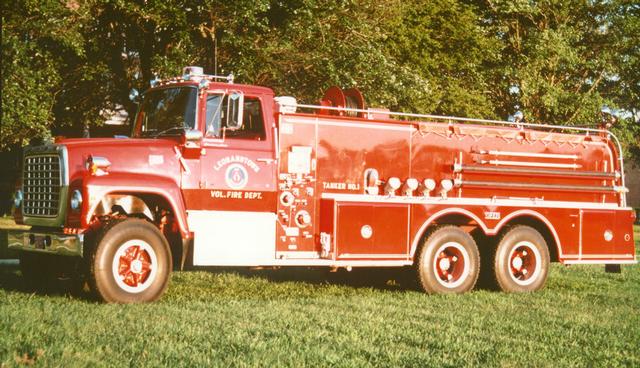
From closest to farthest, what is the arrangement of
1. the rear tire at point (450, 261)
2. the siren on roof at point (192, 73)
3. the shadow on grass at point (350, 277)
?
the siren on roof at point (192, 73) < the rear tire at point (450, 261) < the shadow on grass at point (350, 277)

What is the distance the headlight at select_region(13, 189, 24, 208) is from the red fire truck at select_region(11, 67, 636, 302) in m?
0.04

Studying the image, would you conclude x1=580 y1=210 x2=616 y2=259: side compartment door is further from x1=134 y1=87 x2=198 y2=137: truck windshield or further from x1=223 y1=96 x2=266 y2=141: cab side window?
x1=134 y1=87 x2=198 y2=137: truck windshield

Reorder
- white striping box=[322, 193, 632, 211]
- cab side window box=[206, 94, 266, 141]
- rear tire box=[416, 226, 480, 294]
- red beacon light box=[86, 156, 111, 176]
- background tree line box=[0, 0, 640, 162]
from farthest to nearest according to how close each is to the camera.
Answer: background tree line box=[0, 0, 640, 162] < rear tire box=[416, 226, 480, 294] < white striping box=[322, 193, 632, 211] < cab side window box=[206, 94, 266, 141] < red beacon light box=[86, 156, 111, 176]

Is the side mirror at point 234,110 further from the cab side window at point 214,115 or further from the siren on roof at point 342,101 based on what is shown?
the siren on roof at point 342,101

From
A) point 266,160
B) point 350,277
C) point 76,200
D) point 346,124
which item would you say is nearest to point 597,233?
point 350,277

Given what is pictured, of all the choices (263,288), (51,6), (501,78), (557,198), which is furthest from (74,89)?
(501,78)

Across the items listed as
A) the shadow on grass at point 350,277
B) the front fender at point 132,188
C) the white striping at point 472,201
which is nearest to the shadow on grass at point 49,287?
the front fender at point 132,188

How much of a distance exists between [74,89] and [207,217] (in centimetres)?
1258

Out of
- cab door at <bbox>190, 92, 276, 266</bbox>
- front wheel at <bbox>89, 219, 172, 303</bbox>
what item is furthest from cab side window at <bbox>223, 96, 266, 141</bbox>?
front wheel at <bbox>89, 219, 172, 303</bbox>

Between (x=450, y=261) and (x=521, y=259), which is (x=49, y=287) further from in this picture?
(x=521, y=259)

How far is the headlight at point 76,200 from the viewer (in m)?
10.2

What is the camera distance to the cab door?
11.0 meters

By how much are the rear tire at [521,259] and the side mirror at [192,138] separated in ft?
16.4

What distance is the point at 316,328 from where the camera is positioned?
28.1 ft
